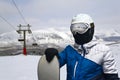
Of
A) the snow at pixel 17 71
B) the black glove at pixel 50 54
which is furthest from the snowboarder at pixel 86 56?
the snow at pixel 17 71

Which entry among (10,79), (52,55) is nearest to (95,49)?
(52,55)

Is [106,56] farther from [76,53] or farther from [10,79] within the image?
[10,79]

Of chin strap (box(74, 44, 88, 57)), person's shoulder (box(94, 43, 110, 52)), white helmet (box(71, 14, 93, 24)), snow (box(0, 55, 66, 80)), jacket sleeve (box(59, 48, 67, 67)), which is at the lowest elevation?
snow (box(0, 55, 66, 80))

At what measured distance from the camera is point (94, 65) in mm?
2344

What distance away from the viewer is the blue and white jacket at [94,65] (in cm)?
231

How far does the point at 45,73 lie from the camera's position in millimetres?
2418

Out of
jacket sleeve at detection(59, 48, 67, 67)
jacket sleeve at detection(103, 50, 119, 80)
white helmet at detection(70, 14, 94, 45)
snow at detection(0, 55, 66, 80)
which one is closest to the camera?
jacket sleeve at detection(103, 50, 119, 80)

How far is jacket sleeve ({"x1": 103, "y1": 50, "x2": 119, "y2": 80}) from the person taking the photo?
2.29 meters

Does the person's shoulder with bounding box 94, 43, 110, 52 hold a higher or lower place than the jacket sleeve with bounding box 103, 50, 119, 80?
higher

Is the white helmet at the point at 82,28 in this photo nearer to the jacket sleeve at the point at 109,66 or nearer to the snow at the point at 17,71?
the jacket sleeve at the point at 109,66

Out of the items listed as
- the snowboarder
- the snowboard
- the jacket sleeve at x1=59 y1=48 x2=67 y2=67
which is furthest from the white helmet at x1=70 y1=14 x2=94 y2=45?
the snowboard

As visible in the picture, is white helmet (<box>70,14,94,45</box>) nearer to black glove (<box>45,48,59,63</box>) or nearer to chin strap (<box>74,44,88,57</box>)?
chin strap (<box>74,44,88,57</box>)

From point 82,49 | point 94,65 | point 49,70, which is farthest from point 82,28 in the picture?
point 49,70

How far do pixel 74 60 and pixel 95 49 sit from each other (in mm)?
193
